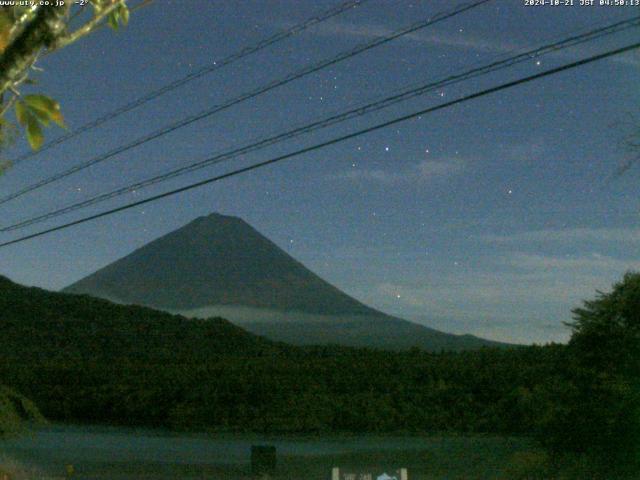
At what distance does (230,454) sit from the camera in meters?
24.5

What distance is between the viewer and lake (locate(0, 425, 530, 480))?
1969 cm

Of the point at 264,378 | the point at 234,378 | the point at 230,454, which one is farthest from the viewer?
the point at 234,378

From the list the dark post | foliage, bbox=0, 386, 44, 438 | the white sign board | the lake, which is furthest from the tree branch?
foliage, bbox=0, 386, 44, 438

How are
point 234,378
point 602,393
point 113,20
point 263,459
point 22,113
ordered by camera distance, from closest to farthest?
point 22,113
point 113,20
point 602,393
point 263,459
point 234,378

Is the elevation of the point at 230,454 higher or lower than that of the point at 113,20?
lower

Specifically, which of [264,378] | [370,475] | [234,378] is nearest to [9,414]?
[370,475]

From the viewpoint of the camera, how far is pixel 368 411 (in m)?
30.6

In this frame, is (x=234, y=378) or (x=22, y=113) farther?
(x=234, y=378)

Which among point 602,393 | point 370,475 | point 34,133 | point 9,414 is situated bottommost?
point 370,475

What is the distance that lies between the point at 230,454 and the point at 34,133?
69.3 ft

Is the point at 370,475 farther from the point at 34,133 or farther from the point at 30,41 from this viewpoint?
the point at 30,41

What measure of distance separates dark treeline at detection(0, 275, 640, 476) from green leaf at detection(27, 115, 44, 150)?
1012 centimetres

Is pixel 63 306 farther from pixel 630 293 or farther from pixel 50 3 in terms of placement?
pixel 50 3

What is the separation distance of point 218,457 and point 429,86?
14181 mm
